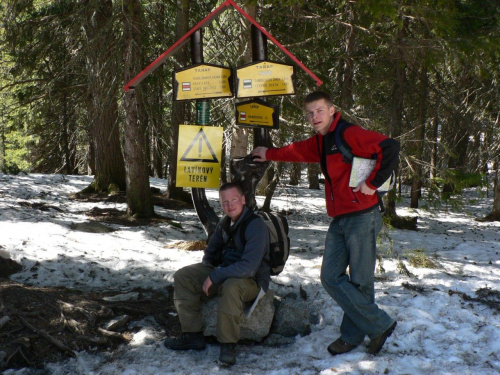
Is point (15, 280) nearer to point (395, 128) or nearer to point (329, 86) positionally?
point (329, 86)

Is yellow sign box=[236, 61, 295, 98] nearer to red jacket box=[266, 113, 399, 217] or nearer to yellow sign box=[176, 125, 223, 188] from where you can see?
yellow sign box=[176, 125, 223, 188]

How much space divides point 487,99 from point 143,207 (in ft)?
36.7

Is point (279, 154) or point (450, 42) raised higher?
point (450, 42)

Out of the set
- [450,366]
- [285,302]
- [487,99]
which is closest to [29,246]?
[285,302]

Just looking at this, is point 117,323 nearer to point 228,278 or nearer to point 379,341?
point 228,278

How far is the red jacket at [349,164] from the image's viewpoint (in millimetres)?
3408

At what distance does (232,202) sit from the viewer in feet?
12.8

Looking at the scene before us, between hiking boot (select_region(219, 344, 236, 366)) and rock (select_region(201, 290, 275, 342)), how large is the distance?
385mm

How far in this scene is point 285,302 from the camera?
4.38 m

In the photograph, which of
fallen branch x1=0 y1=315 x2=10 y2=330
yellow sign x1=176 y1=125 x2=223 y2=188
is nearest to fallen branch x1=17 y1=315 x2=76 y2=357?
fallen branch x1=0 y1=315 x2=10 y2=330

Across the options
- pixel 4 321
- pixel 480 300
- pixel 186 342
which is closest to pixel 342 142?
pixel 186 342

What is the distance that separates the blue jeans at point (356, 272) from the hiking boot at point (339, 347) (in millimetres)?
33

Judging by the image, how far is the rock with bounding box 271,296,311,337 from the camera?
4.18 m

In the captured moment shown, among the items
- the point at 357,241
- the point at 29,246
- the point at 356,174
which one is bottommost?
the point at 29,246
